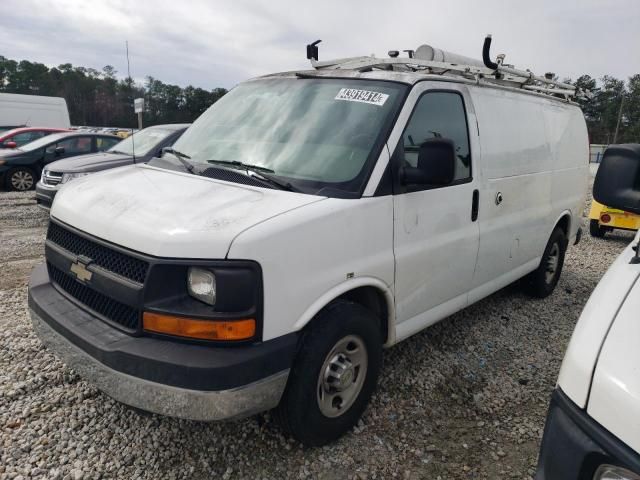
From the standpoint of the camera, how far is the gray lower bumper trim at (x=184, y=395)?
214 cm

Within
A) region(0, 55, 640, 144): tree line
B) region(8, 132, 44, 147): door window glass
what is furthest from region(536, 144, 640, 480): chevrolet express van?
region(0, 55, 640, 144): tree line

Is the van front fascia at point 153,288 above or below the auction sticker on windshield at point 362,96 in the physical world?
below

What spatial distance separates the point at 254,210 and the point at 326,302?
1.96 ft

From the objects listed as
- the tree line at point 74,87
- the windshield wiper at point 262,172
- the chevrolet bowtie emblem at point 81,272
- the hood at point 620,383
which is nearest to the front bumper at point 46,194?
the windshield wiper at point 262,172

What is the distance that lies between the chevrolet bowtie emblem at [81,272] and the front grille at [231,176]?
87 centimetres

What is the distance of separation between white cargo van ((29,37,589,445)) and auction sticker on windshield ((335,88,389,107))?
0.01 meters

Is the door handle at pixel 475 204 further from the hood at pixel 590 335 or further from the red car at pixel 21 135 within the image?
the red car at pixel 21 135

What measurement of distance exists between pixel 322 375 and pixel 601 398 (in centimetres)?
151

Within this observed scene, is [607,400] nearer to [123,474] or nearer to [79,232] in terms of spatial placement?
[123,474]

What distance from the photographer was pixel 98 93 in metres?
50.5

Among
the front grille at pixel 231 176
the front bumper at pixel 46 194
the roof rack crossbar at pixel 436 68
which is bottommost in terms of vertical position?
the front bumper at pixel 46 194

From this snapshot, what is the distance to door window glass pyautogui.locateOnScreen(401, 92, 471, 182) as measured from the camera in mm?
3045

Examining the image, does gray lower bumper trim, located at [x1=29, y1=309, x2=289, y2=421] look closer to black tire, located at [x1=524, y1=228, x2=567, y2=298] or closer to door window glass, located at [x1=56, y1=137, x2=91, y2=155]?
black tire, located at [x1=524, y1=228, x2=567, y2=298]

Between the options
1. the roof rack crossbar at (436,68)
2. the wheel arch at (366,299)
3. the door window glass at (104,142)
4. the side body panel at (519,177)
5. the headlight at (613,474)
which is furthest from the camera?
the door window glass at (104,142)
